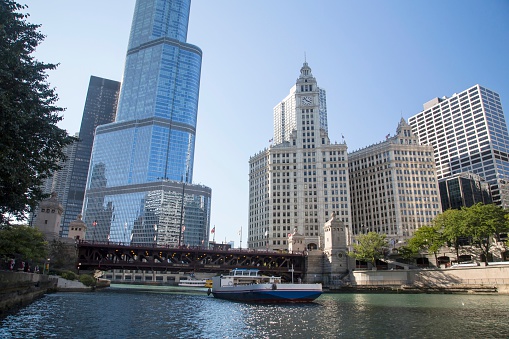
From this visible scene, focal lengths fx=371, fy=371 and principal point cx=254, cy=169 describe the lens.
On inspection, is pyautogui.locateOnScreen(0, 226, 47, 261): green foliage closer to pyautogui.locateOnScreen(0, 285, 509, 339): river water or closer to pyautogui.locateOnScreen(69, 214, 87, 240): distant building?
pyautogui.locateOnScreen(0, 285, 509, 339): river water

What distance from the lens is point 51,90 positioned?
1419 inches

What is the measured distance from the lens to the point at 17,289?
152 ft

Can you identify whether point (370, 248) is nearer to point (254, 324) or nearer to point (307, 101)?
point (254, 324)

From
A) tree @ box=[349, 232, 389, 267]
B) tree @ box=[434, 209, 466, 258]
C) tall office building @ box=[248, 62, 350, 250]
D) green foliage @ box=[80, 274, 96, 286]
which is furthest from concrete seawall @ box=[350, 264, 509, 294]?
green foliage @ box=[80, 274, 96, 286]

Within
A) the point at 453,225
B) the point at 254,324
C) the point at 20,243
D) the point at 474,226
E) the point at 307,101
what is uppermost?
the point at 307,101

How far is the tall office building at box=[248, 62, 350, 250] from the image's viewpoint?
6762 inches

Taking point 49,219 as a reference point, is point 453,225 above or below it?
above

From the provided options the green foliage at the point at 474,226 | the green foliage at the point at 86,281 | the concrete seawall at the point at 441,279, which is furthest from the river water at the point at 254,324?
the green foliage at the point at 474,226

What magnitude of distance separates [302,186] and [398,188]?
45.6 meters

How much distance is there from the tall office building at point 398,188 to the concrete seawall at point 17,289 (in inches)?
5559

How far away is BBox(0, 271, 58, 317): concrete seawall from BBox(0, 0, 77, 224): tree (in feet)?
29.3

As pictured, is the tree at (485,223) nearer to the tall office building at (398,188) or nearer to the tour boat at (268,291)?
the tour boat at (268,291)

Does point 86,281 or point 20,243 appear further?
point 86,281

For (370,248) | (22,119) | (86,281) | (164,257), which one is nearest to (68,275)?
(86,281)
